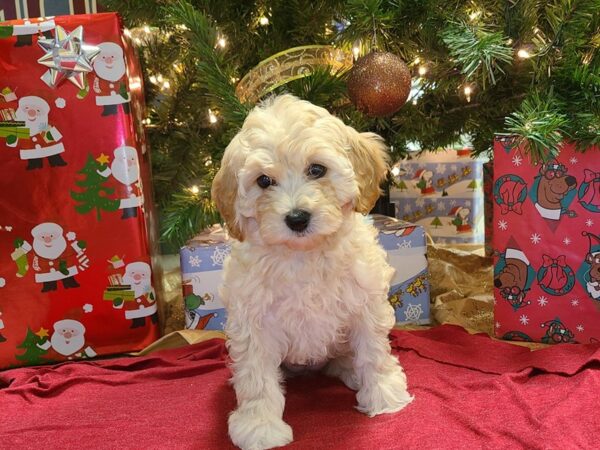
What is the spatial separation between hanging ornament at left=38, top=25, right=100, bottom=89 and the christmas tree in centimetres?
31

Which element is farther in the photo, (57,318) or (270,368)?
(57,318)

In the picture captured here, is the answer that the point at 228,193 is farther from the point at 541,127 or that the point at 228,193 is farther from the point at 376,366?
the point at 541,127

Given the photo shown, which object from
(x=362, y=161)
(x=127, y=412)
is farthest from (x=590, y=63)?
(x=127, y=412)

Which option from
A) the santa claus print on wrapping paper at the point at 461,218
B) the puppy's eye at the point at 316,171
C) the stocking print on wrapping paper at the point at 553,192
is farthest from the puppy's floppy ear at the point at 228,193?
the santa claus print on wrapping paper at the point at 461,218

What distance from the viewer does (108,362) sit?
1986mm

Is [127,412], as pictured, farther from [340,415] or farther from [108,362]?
[340,415]

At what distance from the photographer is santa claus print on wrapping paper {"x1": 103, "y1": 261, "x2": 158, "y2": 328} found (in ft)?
6.70

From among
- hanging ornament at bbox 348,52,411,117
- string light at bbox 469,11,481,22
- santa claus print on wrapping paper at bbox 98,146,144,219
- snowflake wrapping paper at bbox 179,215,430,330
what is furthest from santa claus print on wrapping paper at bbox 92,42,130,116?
string light at bbox 469,11,481,22

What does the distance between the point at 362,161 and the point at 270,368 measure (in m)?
0.61

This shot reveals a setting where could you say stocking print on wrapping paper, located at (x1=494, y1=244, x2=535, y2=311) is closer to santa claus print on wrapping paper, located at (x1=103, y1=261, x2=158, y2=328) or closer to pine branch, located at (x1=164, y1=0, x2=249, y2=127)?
pine branch, located at (x1=164, y1=0, x2=249, y2=127)

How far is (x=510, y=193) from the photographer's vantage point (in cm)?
189

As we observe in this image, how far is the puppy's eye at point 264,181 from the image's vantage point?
54.1 inches

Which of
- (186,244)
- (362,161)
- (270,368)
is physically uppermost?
(362,161)

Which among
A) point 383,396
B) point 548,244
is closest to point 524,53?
point 548,244
